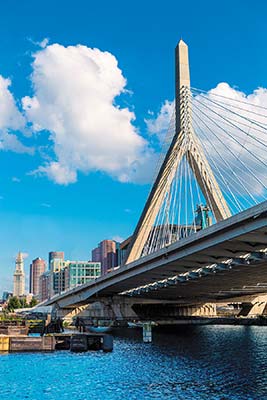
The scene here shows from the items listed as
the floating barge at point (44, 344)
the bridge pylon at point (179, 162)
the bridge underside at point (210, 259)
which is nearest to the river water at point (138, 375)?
the floating barge at point (44, 344)

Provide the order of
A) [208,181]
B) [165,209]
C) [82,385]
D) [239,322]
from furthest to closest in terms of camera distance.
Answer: [239,322]
[165,209]
[208,181]
[82,385]

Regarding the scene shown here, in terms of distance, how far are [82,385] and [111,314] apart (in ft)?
195

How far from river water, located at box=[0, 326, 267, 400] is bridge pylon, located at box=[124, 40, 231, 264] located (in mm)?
13385

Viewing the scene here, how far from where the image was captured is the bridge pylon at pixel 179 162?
153 ft

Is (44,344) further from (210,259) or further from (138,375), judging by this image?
(138,375)

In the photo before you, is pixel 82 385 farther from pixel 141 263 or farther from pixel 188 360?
pixel 141 263

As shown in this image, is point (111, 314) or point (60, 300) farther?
point (60, 300)

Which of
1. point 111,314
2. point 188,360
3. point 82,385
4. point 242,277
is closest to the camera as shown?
point 82,385

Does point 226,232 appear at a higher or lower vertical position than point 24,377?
higher

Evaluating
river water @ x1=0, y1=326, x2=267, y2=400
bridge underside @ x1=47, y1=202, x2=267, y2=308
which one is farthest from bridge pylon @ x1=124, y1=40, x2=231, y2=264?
river water @ x1=0, y1=326, x2=267, y2=400

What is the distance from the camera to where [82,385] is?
26.2 meters

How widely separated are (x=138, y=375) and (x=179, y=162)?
24.6 m

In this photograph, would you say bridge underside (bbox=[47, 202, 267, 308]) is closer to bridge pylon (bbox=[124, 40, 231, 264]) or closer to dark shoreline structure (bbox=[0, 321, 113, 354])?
bridge pylon (bbox=[124, 40, 231, 264])

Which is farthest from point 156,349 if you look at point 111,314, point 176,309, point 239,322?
point 176,309
